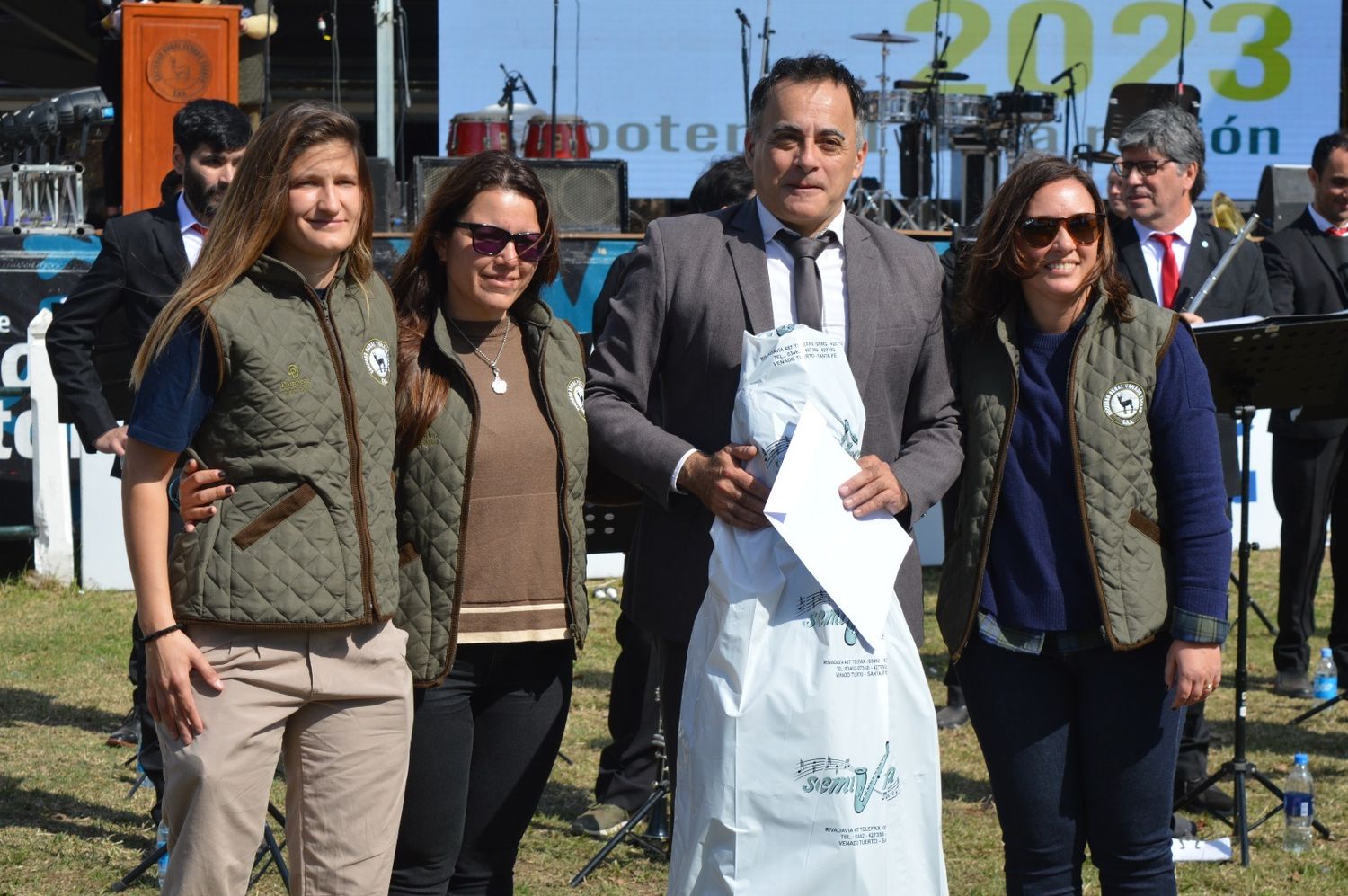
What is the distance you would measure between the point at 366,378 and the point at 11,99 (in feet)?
62.8

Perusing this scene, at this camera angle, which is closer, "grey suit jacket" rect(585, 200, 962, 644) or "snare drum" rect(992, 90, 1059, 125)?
"grey suit jacket" rect(585, 200, 962, 644)

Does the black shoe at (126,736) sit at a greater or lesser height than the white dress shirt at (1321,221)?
lesser

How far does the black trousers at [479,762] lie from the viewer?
9.36 ft

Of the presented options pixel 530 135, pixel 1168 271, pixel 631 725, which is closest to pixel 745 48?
pixel 530 135

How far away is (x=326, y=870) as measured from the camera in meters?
2.65

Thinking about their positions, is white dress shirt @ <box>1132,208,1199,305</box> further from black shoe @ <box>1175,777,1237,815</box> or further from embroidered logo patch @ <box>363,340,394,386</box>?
embroidered logo patch @ <box>363,340,394,386</box>

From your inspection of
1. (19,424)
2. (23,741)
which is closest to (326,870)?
(23,741)

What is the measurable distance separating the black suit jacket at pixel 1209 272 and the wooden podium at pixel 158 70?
5951 mm

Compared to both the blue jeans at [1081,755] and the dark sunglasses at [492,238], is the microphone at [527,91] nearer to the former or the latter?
the dark sunglasses at [492,238]

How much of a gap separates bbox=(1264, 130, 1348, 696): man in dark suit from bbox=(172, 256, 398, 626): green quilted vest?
183 inches

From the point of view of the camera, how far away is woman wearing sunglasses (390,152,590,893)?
279cm

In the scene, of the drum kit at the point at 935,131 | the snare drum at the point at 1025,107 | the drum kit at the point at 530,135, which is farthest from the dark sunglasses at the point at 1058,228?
the snare drum at the point at 1025,107

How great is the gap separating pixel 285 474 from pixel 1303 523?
215 inches

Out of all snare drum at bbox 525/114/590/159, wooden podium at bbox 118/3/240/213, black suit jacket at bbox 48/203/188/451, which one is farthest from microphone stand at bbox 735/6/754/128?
black suit jacket at bbox 48/203/188/451
